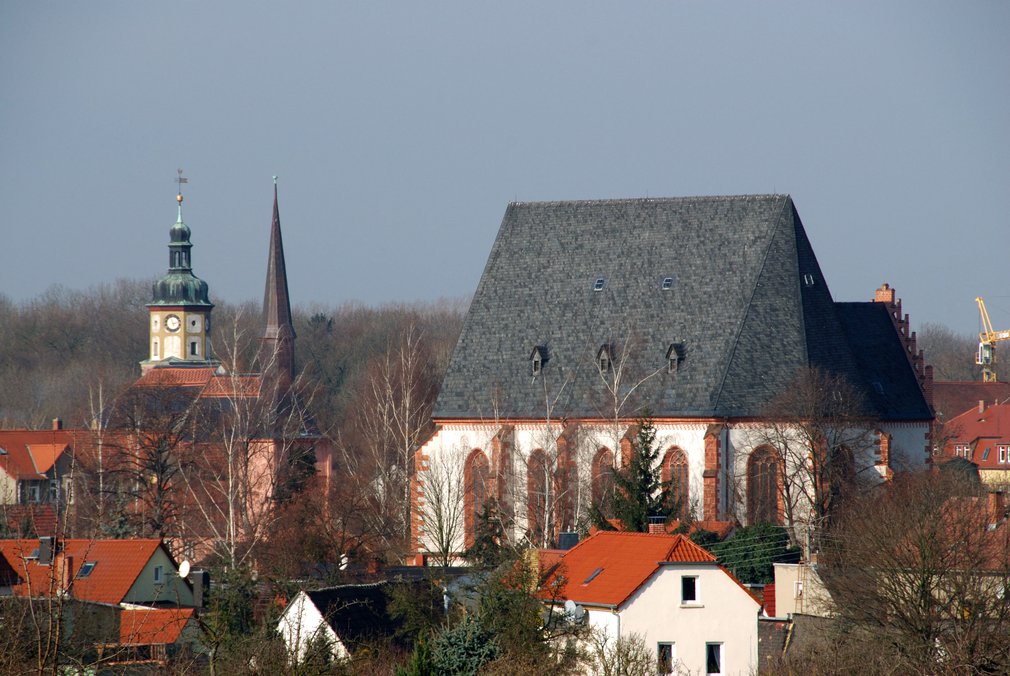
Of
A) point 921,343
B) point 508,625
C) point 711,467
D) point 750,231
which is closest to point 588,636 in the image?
point 508,625

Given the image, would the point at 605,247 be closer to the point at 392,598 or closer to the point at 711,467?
the point at 711,467

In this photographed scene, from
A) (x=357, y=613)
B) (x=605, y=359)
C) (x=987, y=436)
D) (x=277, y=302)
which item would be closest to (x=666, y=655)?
(x=357, y=613)

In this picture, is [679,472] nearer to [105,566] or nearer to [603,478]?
[603,478]

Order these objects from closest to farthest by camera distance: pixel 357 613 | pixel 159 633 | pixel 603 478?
pixel 159 633, pixel 357 613, pixel 603 478

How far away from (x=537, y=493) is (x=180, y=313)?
70.5 meters

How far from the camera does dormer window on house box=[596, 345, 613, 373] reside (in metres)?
59.2

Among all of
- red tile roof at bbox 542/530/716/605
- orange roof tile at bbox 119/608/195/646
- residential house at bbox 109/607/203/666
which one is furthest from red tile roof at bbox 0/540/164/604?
red tile roof at bbox 542/530/716/605

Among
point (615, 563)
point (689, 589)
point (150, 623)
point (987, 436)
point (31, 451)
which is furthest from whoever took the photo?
point (987, 436)

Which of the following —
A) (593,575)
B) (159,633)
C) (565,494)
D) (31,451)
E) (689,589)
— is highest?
(31,451)

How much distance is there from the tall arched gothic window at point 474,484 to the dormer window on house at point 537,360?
3.00 metres

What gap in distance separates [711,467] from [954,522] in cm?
2095

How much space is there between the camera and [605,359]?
2330 inches

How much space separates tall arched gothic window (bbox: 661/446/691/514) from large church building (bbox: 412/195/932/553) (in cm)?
6

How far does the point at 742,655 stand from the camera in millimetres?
36531
